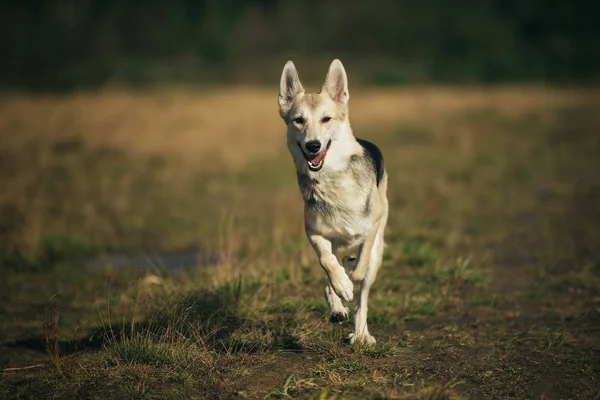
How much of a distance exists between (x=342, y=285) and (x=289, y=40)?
3252 centimetres

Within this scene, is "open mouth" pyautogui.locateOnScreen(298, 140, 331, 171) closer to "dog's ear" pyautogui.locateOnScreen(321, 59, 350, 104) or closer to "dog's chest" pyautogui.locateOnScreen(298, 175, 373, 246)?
"dog's chest" pyautogui.locateOnScreen(298, 175, 373, 246)

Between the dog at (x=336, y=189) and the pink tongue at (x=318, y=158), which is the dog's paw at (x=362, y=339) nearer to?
the dog at (x=336, y=189)

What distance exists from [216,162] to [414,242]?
7.56 m

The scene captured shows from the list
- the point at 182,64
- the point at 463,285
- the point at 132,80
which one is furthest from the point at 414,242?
the point at 182,64

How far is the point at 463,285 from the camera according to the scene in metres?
7.95

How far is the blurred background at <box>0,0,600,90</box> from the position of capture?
30.1 m

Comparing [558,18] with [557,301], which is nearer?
[557,301]

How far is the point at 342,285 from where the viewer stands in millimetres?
5445

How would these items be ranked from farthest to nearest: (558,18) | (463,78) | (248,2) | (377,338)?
(248,2) → (558,18) → (463,78) → (377,338)

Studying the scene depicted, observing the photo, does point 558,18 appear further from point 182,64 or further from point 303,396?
point 303,396

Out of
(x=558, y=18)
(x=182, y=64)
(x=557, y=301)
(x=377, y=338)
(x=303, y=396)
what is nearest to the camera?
(x=303, y=396)

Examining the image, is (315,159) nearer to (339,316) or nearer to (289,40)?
(339,316)

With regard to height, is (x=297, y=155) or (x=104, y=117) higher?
(x=297, y=155)

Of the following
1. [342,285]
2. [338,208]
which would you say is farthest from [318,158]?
[342,285]
